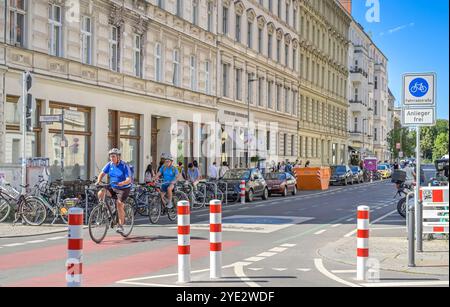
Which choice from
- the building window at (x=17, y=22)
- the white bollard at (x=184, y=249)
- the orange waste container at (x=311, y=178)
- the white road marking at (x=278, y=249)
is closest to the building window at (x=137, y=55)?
the building window at (x=17, y=22)

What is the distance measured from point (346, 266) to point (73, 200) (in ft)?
29.4

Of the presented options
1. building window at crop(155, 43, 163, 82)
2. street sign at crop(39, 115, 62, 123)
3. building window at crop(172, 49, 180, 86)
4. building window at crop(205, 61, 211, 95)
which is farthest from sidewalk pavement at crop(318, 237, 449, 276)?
building window at crop(205, 61, 211, 95)

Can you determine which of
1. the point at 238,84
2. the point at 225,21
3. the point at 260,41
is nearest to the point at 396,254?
the point at 225,21

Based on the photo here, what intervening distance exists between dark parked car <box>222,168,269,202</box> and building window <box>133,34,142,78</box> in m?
→ 6.56

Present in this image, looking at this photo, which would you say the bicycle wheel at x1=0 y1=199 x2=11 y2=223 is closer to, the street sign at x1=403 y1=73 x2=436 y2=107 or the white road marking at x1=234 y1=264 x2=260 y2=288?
the white road marking at x1=234 y1=264 x2=260 y2=288

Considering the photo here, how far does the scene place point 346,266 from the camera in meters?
10.3

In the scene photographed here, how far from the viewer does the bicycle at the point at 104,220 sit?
13234mm

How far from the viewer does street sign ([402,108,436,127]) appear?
35.3 feet

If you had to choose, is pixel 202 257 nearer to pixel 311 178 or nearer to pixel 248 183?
pixel 248 183

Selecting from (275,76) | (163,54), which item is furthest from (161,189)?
(275,76)

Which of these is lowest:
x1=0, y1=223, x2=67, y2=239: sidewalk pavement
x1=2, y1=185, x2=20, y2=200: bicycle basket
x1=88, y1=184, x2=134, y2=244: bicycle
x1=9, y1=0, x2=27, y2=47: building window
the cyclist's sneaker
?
x1=0, y1=223, x2=67, y2=239: sidewalk pavement

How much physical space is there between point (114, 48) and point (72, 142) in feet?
17.2

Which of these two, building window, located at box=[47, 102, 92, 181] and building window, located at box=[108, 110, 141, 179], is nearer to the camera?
building window, located at box=[47, 102, 92, 181]

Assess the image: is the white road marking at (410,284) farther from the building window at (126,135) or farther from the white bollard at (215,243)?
the building window at (126,135)
